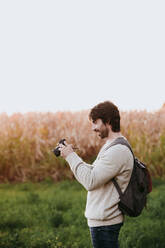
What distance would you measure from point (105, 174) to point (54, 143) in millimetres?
7599

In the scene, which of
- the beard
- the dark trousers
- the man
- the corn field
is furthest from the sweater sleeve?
the corn field

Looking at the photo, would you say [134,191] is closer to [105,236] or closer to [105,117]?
[105,236]

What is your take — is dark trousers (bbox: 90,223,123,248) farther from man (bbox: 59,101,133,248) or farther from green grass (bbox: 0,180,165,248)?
green grass (bbox: 0,180,165,248)

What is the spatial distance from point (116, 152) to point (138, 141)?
7160 mm

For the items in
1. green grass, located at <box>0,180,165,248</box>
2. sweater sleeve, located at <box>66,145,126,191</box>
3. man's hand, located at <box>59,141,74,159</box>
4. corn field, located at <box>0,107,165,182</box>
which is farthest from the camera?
corn field, located at <box>0,107,165,182</box>

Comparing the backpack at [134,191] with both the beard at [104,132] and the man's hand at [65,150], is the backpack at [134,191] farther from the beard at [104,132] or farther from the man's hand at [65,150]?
the man's hand at [65,150]

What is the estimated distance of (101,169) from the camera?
289 cm

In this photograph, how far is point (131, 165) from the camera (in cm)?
303

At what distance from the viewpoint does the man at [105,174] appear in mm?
2895

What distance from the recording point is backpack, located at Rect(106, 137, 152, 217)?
2.98m

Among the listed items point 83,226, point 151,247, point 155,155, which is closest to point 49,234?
point 83,226

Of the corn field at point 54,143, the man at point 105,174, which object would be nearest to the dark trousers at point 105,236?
the man at point 105,174

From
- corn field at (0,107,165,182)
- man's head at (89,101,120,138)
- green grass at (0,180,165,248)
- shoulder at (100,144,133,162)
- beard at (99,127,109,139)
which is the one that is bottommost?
green grass at (0,180,165,248)

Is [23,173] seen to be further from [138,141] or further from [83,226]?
[83,226]
